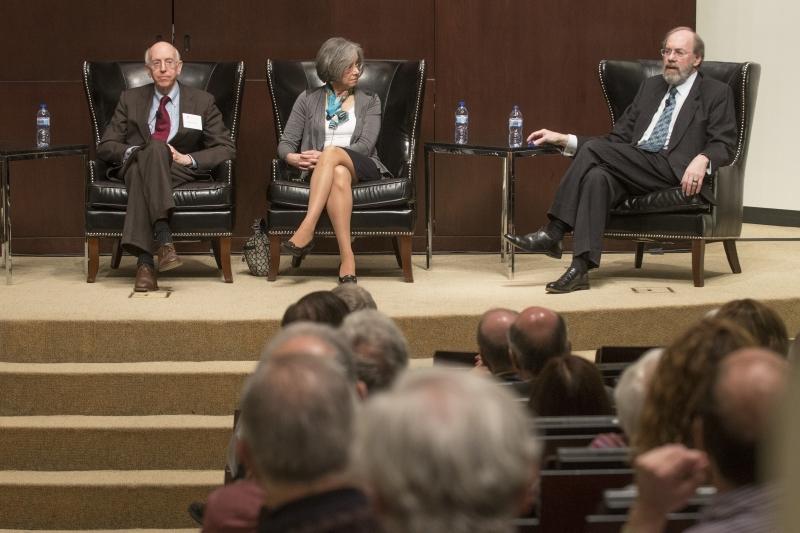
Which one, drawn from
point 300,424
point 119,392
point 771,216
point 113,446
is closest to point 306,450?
point 300,424

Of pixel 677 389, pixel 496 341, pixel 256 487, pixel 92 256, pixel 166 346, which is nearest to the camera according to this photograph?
pixel 677 389

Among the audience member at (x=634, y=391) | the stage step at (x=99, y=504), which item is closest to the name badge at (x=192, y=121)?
the stage step at (x=99, y=504)

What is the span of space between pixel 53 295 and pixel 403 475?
4511mm

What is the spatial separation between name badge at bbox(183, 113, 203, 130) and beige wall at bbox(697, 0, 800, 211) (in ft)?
10.7

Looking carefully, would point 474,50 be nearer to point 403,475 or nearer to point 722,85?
point 722,85

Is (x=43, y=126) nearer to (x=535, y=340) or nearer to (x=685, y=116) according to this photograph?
(x=685, y=116)

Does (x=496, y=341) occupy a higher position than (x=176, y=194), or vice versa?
(x=176, y=194)

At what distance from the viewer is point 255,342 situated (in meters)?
5.00

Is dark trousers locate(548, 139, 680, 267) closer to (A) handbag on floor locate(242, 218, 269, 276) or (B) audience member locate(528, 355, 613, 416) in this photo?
(A) handbag on floor locate(242, 218, 269, 276)

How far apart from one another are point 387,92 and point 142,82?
1.23 metres

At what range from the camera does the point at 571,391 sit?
2641 millimetres

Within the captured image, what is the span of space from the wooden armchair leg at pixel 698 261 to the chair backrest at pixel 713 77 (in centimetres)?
40

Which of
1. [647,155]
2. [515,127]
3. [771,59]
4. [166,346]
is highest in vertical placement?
[771,59]

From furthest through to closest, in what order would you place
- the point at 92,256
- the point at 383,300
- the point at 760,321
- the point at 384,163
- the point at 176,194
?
1. the point at 384,163
2. the point at 92,256
3. the point at 176,194
4. the point at 383,300
5. the point at 760,321
